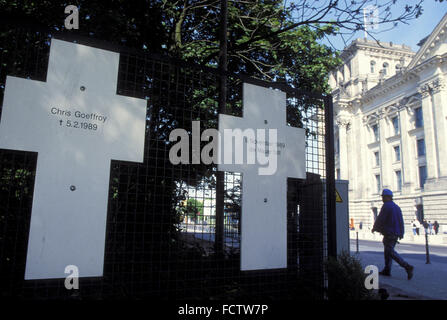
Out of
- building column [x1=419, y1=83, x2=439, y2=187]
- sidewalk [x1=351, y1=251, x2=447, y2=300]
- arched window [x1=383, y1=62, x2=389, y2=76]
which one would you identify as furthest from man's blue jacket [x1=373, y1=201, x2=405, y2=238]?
arched window [x1=383, y1=62, x2=389, y2=76]

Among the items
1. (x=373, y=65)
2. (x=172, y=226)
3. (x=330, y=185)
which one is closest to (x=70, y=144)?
(x=172, y=226)

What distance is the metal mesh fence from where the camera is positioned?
368 cm

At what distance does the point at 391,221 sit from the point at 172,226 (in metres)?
5.70

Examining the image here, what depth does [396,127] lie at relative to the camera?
48.9 metres

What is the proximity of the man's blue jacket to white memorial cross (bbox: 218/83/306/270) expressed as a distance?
441 cm

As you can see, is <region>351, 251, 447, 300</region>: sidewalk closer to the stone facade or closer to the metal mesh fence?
the metal mesh fence

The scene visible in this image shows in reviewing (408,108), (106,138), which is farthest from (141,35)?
(408,108)

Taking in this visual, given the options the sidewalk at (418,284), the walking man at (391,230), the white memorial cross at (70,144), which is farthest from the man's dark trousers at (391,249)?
the white memorial cross at (70,144)

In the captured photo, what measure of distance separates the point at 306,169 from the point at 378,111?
52.4 m

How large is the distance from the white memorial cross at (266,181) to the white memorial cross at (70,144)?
1391 millimetres

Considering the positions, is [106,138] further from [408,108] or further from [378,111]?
[378,111]

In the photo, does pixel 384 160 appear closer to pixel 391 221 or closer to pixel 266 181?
pixel 391 221

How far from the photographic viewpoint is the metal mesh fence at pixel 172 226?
12.1 ft

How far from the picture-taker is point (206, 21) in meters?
9.56
